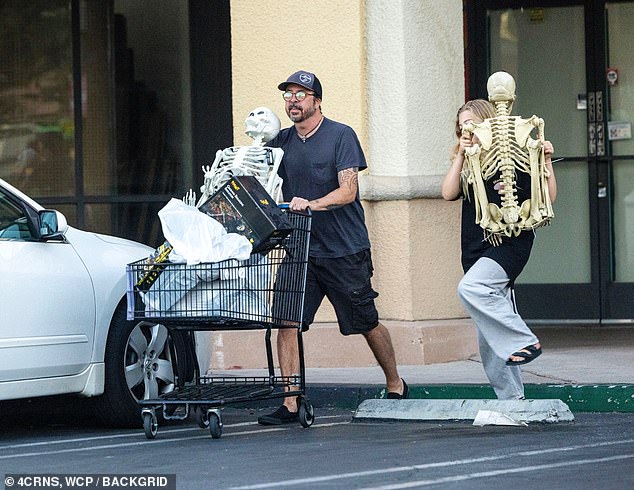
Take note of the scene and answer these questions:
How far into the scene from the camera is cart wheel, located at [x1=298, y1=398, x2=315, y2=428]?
8.71 metres

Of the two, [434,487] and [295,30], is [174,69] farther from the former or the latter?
[434,487]

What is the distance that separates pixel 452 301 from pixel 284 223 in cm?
337

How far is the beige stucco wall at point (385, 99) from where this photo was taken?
11.2 m

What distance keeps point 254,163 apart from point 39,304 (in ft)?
4.79

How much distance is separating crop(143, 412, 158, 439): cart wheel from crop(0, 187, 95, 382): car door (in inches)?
21.0

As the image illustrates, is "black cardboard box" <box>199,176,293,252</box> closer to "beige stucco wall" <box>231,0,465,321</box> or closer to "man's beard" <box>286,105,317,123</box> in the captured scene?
"man's beard" <box>286,105,317,123</box>

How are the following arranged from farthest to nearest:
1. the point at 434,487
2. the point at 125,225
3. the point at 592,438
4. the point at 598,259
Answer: the point at 598,259, the point at 125,225, the point at 592,438, the point at 434,487

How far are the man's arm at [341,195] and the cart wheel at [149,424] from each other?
4.89 feet

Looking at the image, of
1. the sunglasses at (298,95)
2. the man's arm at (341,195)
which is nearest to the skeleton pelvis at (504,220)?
the man's arm at (341,195)

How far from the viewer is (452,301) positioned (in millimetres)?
11359

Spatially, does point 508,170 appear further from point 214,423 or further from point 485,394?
point 214,423

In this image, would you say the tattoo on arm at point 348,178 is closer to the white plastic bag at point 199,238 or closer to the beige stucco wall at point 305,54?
the white plastic bag at point 199,238

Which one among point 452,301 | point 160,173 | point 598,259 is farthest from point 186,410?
point 598,259

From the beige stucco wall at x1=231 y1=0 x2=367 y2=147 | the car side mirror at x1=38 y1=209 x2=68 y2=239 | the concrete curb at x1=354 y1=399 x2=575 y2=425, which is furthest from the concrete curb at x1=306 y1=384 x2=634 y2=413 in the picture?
the car side mirror at x1=38 y1=209 x2=68 y2=239
